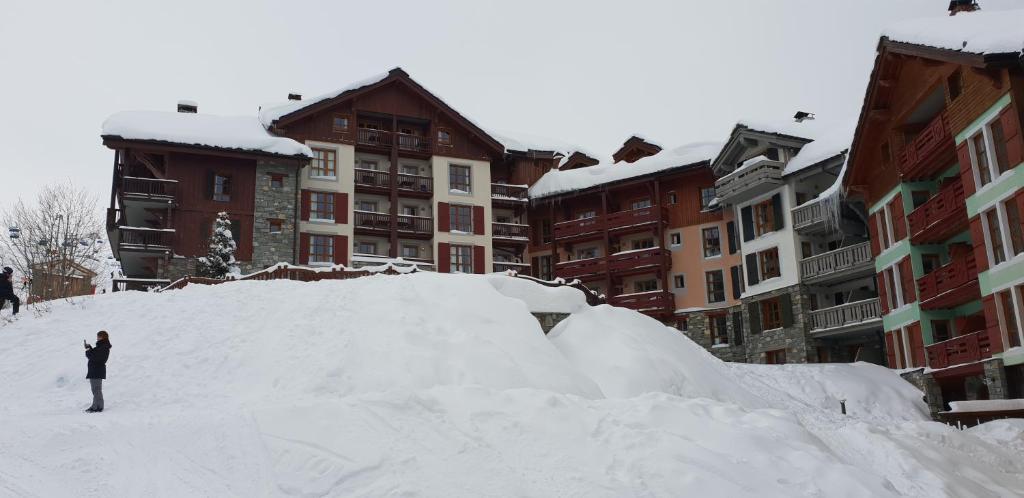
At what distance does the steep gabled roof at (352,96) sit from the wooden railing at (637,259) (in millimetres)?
9029

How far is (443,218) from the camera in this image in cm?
4284

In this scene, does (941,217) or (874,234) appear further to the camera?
(874,234)

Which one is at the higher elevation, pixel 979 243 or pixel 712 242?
pixel 712 242

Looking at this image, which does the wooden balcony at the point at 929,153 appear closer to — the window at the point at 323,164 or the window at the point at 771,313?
the window at the point at 771,313

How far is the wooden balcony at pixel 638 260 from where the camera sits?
43469 mm

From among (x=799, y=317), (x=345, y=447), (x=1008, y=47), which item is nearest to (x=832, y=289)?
(x=799, y=317)

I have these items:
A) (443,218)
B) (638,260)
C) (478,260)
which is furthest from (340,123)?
(638,260)

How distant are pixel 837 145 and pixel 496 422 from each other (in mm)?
27742

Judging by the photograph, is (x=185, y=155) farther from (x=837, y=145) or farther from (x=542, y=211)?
(x=837, y=145)

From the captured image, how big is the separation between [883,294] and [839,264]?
3.43 meters

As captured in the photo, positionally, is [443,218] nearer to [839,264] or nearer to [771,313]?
[771,313]

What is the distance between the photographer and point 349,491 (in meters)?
10.5

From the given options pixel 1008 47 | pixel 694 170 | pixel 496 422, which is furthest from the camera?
pixel 694 170

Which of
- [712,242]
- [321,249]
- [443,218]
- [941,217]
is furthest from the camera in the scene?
[712,242]
